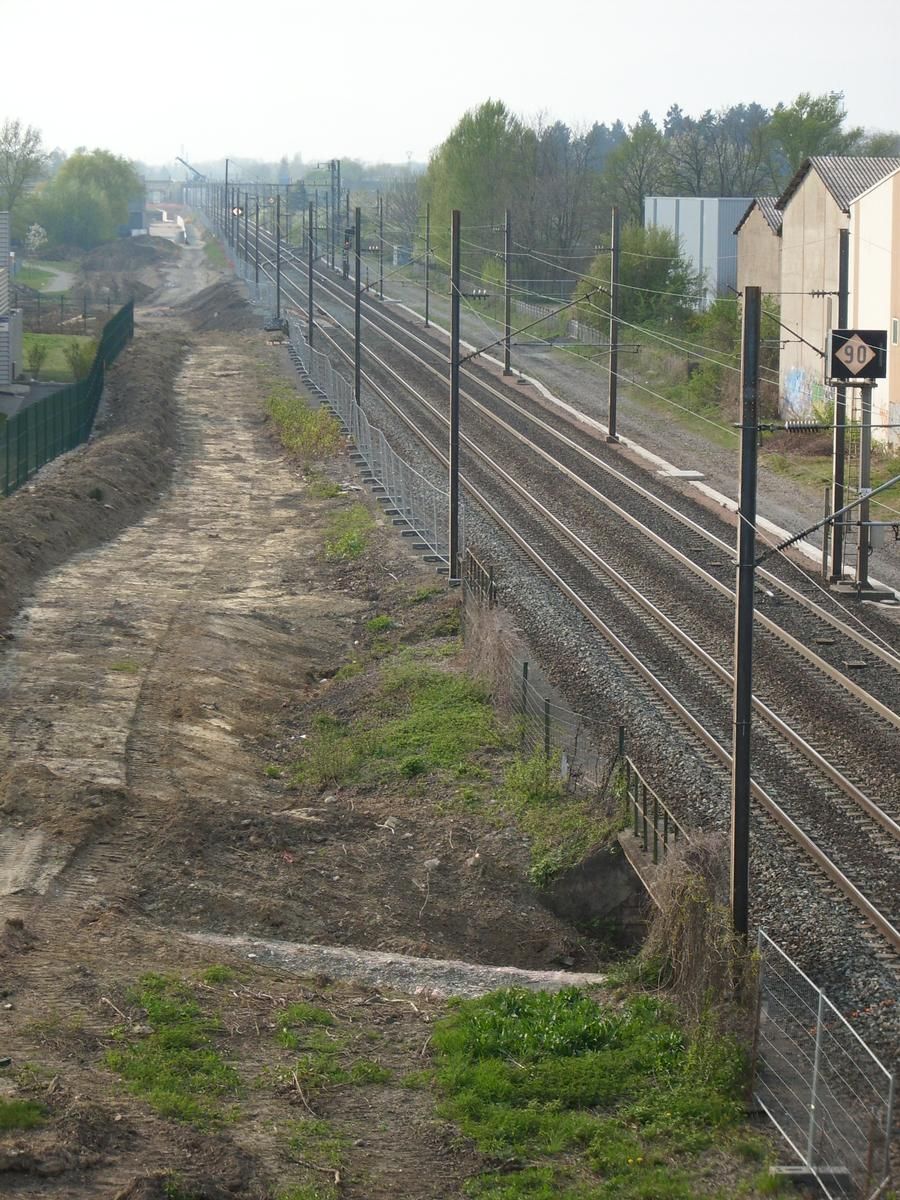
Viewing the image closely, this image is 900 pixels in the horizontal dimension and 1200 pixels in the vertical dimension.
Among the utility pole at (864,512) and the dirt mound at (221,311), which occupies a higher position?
the dirt mound at (221,311)

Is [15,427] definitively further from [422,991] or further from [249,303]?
[249,303]

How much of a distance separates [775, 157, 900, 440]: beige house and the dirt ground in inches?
617

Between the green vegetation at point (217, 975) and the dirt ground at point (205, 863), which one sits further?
the green vegetation at point (217, 975)

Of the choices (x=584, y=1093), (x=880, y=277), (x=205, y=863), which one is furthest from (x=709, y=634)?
(x=880, y=277)

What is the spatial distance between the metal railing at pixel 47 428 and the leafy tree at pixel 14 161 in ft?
245

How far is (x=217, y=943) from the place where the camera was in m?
14.0

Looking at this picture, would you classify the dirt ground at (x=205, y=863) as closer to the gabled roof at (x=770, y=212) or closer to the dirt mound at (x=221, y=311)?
the gabled roof at (x=770, y=212)

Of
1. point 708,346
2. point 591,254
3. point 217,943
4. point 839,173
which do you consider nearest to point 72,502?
point 217,943

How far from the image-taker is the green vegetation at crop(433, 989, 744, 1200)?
9.95 m

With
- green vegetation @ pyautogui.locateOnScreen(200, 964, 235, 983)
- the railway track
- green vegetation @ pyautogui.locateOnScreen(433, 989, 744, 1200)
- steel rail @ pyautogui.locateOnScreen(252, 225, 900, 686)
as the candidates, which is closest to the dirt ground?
green vegetation @ pyautogui.locateOnScreen(200, 964, 235, 983)

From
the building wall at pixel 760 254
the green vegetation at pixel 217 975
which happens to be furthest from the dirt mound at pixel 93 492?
the building wall at pixel 760 254

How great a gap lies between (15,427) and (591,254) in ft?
212

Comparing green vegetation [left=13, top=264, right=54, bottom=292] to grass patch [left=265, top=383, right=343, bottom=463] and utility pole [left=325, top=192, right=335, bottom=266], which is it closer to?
utility pole [left=325, top=192, right=335, bottom=266]

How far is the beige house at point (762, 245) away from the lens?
176ft
